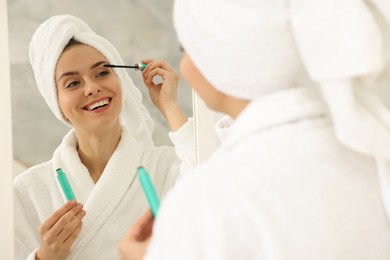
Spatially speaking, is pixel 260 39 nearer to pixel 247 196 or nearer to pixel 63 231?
pixel 247 196

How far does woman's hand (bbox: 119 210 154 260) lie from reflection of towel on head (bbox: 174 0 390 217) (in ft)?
0.68

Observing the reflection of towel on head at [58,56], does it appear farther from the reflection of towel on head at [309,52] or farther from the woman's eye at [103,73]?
the reflection of towel on head at [309,52]

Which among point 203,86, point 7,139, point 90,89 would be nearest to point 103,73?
point 90,89

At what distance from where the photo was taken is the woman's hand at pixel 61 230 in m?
1.11

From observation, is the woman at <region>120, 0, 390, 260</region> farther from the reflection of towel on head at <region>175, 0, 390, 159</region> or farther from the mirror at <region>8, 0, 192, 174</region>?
the mirror at <region>8, 0, 192, 174</region>

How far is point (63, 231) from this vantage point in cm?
112

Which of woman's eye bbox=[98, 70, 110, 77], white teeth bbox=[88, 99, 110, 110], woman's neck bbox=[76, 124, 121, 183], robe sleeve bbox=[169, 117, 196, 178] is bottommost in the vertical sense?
robe sleeve bbox=[169, 117, 196, 178]

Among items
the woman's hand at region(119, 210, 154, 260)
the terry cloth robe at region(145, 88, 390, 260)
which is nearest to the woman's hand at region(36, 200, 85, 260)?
the woman's hand at region(119, 210, 154, 260)

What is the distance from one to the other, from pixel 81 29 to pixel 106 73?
11 cm

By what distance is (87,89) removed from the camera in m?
1.12

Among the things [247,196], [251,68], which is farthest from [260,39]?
[247,196]

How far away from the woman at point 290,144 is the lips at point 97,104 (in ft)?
1.63

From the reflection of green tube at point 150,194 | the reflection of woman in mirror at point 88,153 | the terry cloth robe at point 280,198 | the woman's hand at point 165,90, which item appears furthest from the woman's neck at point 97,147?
the terry cloth robe at point 280,198

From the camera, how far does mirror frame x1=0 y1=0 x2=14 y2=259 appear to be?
3.96 feet
